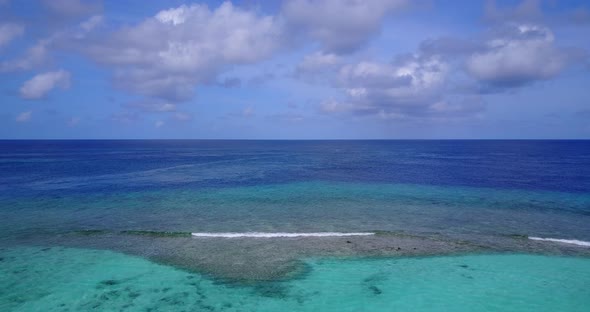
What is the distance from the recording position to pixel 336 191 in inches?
1789

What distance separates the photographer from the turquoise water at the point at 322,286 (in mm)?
15875

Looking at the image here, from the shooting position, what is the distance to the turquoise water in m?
15.9

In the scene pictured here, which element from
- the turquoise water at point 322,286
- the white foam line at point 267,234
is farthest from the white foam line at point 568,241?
the white foam line at point 267,234

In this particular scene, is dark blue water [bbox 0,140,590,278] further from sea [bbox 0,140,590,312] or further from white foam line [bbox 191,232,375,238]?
white foam line [bbox 191,232,375,238]

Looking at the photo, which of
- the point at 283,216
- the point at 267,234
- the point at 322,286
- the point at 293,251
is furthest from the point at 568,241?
the point at 283,216

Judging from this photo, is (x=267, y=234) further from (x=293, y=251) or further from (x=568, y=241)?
(x=568, y=241)

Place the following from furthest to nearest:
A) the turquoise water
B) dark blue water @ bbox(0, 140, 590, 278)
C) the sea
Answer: dark blue water @ bbox(0, 140, 590, 278) → the sea → the turquoise water

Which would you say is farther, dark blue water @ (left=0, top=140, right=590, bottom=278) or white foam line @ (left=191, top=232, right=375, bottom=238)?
white foam line @ (left=191, top=232, right=375, bottom=238)

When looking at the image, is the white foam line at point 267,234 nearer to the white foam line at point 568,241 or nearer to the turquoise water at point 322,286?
the turquoise water at point 322,286

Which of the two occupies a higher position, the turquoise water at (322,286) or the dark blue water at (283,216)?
the dark blue water at (283,216)

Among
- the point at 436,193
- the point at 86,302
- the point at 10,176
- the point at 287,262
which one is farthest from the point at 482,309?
the point at 10,176

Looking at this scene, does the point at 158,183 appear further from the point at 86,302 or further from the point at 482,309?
the point at 482,309

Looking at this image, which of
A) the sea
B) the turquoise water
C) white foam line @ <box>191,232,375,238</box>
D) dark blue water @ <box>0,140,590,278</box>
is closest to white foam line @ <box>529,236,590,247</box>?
the sea

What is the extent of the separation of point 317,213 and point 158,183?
94.3 feet
